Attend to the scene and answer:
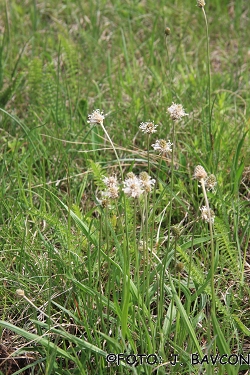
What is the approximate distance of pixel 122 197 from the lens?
2.29 m

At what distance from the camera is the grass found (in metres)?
1.69

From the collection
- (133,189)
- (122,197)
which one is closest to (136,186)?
(133,189)

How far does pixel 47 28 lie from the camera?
3.97m

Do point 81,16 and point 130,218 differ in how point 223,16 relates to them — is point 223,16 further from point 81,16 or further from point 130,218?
point 130,218

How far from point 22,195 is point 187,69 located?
1.39m

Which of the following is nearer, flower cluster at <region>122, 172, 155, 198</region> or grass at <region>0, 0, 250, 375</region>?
flower cluster at <region>122, 172, 155, 198</region>

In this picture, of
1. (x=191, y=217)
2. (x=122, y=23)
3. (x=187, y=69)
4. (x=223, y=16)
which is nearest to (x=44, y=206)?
(x=191, y=217)
